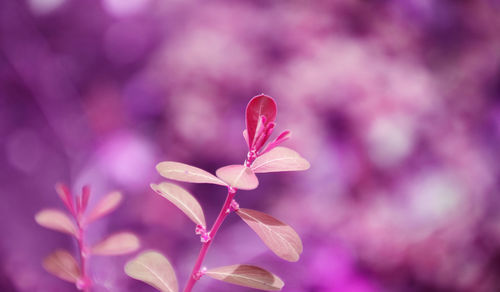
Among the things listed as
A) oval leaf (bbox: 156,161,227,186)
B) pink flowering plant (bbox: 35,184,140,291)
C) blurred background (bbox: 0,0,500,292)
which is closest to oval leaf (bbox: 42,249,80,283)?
pink flowering plant (bbox: 35,184,140,291)

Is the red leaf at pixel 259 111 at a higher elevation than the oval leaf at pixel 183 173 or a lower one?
higher

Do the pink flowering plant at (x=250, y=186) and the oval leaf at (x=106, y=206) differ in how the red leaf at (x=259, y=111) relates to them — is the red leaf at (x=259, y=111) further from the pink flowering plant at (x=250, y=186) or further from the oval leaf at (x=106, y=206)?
the oval leaf at (x=106, y=206)

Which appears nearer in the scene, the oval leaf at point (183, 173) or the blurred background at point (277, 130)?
the oval leaf at point (183, 173)

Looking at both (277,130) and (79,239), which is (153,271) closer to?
(79,239)

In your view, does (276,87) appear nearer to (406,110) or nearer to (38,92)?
(406,110)

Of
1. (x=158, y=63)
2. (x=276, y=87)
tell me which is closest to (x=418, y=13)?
(x=276, y=87)

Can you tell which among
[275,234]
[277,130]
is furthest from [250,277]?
[277,130]

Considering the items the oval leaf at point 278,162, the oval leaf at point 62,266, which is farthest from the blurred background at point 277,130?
the oval leaf at point 278,162
